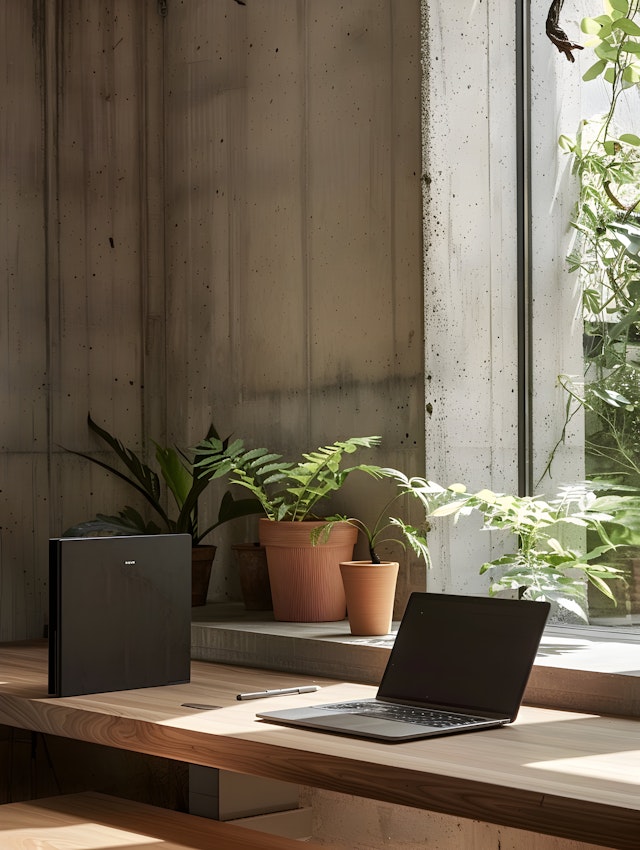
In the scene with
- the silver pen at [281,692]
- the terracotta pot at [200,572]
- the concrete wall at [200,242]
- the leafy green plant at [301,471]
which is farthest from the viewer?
the terracotta pot at [200,572]

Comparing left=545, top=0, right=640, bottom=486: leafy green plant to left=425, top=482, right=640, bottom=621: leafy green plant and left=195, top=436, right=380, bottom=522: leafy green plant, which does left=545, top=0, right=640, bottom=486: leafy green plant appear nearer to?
left=425, top=482, right=640, bottom=621: leafy green plant

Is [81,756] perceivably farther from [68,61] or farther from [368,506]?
[68,61]

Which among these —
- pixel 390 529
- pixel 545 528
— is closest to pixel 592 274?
pixel 545 528

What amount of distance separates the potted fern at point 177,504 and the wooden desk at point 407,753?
0.80 metres

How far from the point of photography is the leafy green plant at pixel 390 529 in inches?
115

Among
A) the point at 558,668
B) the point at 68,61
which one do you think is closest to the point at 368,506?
the point at 558,668

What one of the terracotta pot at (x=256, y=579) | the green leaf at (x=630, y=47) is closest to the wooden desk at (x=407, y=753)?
the terracotta pot at (x=256, y=579)

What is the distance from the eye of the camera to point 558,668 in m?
2.37

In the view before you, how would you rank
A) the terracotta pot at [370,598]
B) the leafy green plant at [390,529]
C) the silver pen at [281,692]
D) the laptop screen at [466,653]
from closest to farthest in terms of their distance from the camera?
the laptop screen at [466,653]
the silver pen at [281,692]
the terracotta pot at [370,598]
the leafy green plant at [390,529]

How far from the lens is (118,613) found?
2590 mm

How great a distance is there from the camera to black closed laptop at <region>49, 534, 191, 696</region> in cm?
251

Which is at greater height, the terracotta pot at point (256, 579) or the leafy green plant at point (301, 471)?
the leafy green plant at point (301, 471)

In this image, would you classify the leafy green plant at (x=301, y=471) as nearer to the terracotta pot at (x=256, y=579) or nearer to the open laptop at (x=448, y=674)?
the terracotta pot at (x=256, y=579)

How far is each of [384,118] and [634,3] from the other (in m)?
0.70
